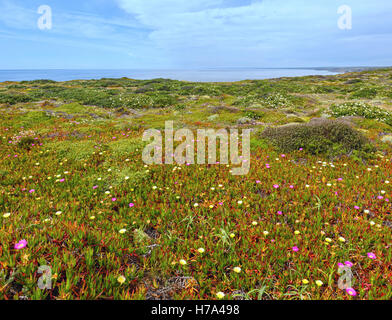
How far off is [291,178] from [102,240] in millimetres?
5172

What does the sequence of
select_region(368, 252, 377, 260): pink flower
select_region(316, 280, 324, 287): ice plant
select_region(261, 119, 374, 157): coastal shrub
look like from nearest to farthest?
select_region(316, 280, 324, 287): ice plant
select_region(368, 252, 377, 260): pink flower
select_region(261, 119, 374, 157): coastal shrub

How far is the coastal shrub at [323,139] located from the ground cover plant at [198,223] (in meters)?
0.06

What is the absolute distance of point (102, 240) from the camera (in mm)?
3588

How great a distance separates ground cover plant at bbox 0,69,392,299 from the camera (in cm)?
301

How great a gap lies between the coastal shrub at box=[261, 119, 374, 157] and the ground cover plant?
0.06 metres

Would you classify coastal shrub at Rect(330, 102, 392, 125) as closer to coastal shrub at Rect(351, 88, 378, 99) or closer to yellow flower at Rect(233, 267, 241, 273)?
coastal shrub at Rect(351, 88, 378, 99)

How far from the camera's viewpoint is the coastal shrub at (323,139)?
841cm

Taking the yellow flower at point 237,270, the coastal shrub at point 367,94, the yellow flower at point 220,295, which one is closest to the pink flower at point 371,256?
the yellow flower at point 237,270

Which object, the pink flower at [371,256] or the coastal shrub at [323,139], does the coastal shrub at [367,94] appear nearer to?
the coastal shrub at [323,139]

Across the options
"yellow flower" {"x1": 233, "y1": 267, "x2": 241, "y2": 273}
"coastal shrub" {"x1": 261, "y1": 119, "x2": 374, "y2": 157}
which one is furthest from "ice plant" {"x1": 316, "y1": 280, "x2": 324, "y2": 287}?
"coastal shrub" {"x1": 261, "y1": 119, "x2": 374, "y2": 157}
